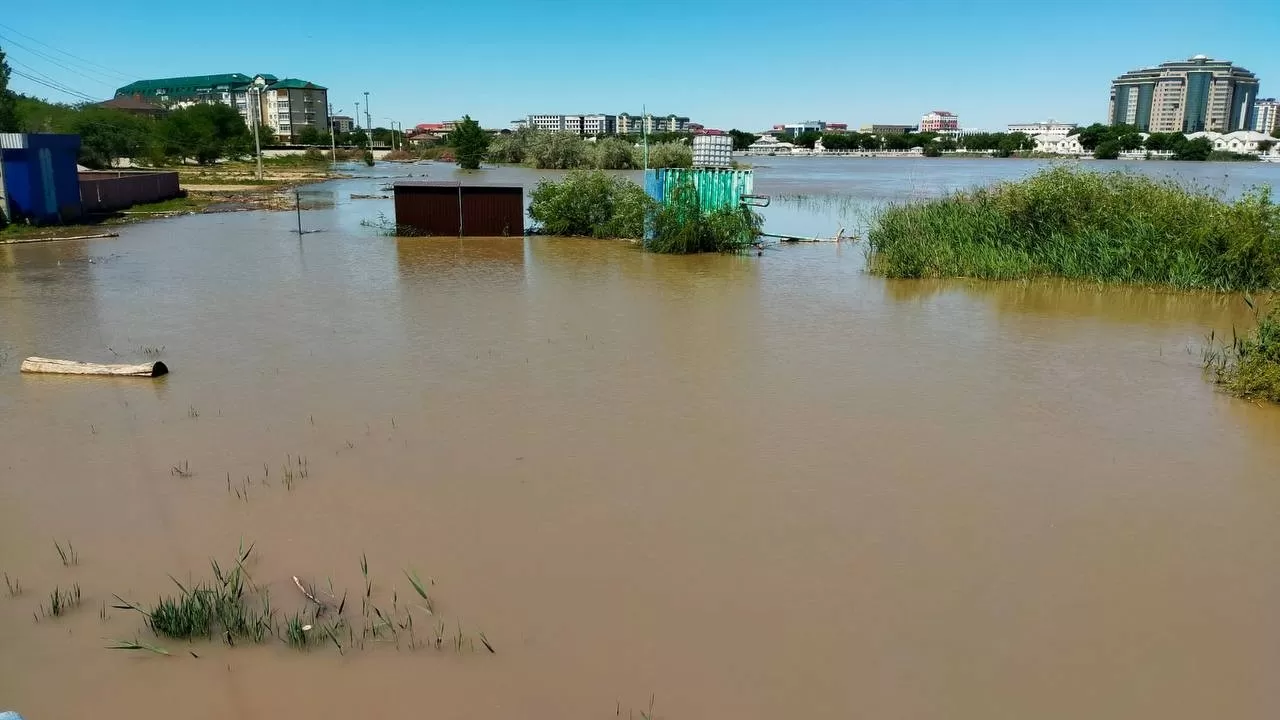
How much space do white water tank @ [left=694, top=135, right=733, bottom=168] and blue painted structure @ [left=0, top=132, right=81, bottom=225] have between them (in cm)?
1619

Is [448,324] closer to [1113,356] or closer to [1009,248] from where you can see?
[1113,356]

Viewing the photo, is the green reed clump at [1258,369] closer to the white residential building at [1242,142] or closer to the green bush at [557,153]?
the green bush at [557,153]

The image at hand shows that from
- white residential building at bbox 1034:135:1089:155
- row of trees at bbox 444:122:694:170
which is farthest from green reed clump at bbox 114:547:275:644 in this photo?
white residential building at bbox 1034:135:1089:155

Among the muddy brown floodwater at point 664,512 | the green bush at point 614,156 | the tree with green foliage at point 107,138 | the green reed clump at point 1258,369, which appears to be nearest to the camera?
the muddy brown floodwater at point 664,512

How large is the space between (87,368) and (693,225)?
1312 cm

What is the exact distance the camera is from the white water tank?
22.1 m

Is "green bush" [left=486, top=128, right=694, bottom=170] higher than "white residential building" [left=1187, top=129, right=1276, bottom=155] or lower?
lower

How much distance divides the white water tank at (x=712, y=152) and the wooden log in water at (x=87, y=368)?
14904mm

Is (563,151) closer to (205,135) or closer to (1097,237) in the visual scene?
(205,135)

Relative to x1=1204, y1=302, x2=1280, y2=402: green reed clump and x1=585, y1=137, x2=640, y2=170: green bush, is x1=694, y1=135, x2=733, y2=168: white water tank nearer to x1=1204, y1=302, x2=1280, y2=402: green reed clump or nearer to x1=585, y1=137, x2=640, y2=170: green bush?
x1=1204, y1=302, x2=1280, y2=402: green reed clump

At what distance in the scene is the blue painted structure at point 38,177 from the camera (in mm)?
22031

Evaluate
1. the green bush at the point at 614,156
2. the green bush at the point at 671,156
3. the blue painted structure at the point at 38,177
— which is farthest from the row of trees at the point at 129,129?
the green bush at the point at 671,156

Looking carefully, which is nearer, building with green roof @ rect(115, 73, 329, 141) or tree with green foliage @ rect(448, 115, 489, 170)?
tree with green foliage @ rect(448, 115, 489, 170)

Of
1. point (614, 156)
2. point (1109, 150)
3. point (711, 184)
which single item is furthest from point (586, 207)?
point (1109, 150)
